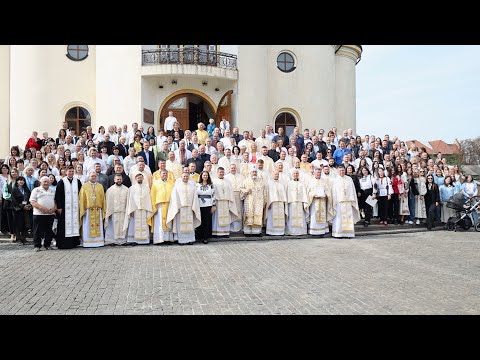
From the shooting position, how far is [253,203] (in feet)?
45.0

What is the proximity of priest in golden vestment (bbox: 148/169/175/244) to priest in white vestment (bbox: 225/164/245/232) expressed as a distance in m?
→ 2.08

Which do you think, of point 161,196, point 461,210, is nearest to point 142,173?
point 161,196

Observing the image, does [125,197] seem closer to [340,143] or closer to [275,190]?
[275,190]

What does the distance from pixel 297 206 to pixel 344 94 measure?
690 inches

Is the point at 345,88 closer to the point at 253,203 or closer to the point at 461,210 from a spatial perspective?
the point at 461,210

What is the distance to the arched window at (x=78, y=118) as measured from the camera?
23.5 m

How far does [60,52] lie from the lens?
2308 centimetres

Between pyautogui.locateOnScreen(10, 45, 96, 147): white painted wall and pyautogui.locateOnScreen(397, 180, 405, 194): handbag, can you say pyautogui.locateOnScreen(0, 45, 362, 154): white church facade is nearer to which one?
pyautogui.locateOnScreen(10, 45, 96, 147): white painted wall

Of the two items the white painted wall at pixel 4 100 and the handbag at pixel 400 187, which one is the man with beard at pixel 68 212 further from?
the white painted wall at pixel 4 100

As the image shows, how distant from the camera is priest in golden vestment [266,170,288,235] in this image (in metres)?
13.9

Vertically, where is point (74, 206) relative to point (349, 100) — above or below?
below

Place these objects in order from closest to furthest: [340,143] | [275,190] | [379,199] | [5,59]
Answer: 1. [275,190]
2. [379,199]
3. [340,143]
4. [5,59]
